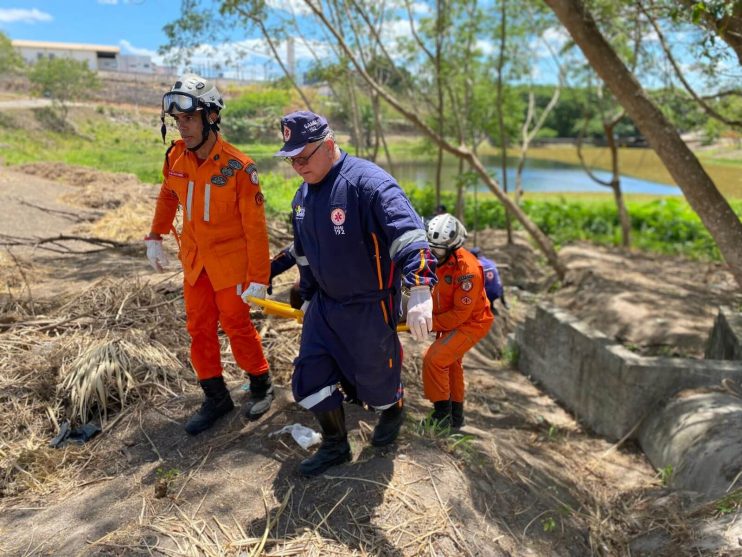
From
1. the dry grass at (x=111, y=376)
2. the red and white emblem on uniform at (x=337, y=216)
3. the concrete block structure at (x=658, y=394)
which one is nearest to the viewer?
the red and white emblem on uniform at (x=337, y=216)

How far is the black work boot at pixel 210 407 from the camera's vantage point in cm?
377

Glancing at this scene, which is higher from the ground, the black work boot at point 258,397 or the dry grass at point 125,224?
the dry grass at point 125,224

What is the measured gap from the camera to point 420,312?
8.81ft

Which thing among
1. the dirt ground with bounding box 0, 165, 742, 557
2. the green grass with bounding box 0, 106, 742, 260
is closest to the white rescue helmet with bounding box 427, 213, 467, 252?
the dirt ground with bounding box 0, 165, 742, 557

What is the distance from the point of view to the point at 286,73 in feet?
44.0

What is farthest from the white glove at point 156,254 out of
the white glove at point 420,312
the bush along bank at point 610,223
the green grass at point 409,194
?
Answer: the bush along bank at point 610,223

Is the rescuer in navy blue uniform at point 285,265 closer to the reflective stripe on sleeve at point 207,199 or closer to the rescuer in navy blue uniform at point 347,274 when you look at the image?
the rescuer in navy blue uniform at point 347,274

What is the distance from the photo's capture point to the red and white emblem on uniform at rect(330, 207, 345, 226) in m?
2.91

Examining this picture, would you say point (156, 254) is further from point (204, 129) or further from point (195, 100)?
point (195, 100)

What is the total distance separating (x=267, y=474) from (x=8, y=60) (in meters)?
39.6

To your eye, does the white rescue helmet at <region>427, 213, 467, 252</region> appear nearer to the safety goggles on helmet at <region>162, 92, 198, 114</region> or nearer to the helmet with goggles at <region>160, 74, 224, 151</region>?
the helmet with goggles at <region>160, 74, 224, 151</region>

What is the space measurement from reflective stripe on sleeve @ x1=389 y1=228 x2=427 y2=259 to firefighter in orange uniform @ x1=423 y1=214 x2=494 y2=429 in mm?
984

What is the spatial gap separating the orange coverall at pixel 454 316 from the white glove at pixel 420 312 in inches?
46.6

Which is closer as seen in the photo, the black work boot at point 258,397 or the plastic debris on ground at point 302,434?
the plastic debris on ground at point 302,434
